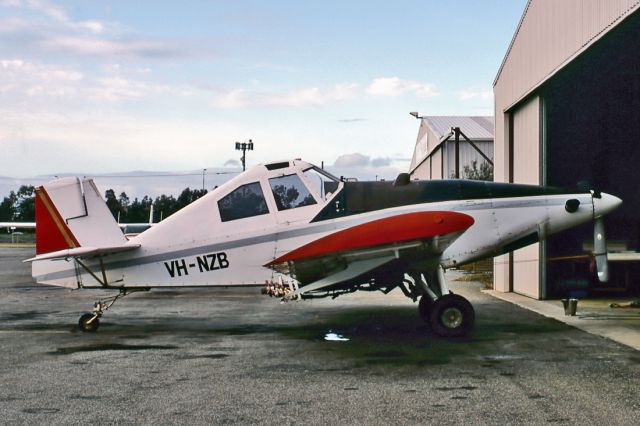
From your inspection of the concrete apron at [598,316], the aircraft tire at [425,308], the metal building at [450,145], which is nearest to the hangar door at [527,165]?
the concrete apron at [598,316]

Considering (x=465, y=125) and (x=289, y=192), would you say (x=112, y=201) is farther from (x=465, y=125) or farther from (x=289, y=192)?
(x=289, y=192)

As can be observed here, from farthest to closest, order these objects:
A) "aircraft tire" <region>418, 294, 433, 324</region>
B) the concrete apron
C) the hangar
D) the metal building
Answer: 1. the metal building
2. the hangar
3. "aircraft tire" <region>418, 294, 433, 324</region>
4. the concrete apron

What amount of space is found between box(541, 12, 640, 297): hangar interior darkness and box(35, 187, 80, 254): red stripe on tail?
419 inches

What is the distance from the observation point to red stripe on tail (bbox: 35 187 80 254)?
1134cm

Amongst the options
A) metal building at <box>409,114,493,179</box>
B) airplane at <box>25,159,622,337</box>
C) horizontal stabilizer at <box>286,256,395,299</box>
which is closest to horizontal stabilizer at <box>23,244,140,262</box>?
airplane at <box>25,159,622,337</box>

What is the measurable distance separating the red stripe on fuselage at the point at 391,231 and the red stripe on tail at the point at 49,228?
4.15 m

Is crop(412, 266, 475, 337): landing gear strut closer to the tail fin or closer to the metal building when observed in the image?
the tail fin

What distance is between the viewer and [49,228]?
11406mm

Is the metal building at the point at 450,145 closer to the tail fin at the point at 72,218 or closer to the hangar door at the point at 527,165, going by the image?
the hangar door at the point at 527,165

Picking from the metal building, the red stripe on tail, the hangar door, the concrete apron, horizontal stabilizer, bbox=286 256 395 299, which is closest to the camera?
horizontal stabilizer, bbox=286 256 395 299

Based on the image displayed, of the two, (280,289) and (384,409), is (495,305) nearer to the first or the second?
(280,289)

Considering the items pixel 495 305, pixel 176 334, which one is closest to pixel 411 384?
pixel 176 334

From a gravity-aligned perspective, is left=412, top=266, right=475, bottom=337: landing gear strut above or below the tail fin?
below

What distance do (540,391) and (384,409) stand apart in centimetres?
175
